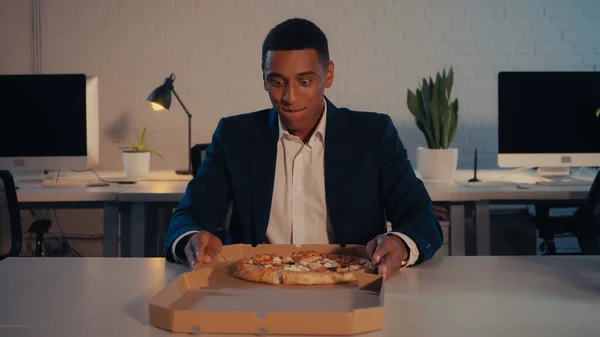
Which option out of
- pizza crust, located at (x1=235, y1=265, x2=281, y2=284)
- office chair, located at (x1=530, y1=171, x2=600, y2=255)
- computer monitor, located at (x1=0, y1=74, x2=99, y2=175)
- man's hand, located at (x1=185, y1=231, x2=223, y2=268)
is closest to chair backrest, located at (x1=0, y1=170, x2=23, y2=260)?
computer monitor, located at (x1=0, y1=74, x2=99, y2=175)

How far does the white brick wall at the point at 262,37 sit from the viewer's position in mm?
4910

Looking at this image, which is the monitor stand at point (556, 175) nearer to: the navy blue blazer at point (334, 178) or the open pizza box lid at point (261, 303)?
the navy blue blazer at point (334, 178)

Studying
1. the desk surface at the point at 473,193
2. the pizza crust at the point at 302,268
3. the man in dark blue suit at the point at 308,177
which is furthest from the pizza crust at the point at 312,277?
the desk surface at the point at 473,193

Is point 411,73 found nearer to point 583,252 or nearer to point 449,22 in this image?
point 449,22

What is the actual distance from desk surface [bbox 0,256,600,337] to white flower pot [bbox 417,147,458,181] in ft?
5.88

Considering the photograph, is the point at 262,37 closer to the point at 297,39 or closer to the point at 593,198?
the point at 593,198

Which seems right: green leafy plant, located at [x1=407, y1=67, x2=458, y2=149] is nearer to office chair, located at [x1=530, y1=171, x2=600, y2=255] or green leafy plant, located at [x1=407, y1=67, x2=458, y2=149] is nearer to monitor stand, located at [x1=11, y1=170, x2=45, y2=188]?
office chair, located at [x1=530, y1=171, x2=600, y2=255]

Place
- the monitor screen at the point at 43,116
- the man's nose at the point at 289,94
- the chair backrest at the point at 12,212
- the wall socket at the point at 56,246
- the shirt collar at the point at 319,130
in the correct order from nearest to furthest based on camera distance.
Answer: the man's nose at the point at 289,94 < the shirt collar at the point at 319,130 < the chair backrest at the point at 12,212 < the monitor screen at the point at 43,116 < the wall socket at the point at 56,246

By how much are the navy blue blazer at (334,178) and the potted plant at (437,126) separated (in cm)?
142

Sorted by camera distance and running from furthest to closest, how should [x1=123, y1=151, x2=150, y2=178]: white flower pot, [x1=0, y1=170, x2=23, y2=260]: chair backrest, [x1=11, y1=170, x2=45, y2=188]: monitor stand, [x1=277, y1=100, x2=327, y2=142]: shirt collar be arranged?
[x1=123, y1=151, x2=150, y2=178]: white flower pot
[x1=11, y1=170, x2=45, y2=188]: monitor stand
[x1=0, y1=170, x2=23, y2=260]: chair backrest
[x1=277, y1=100, x2=327, y2=142]: shirt collar

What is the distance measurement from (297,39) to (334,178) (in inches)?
16.1

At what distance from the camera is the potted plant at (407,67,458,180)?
12.0ft

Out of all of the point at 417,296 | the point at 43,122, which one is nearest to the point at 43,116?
the point at 43,122

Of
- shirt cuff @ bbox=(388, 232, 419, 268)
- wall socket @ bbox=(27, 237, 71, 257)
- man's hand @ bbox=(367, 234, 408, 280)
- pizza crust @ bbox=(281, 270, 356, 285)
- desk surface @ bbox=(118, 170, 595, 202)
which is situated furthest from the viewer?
wall socket @ bbox=(27, 237, 71, 257)
